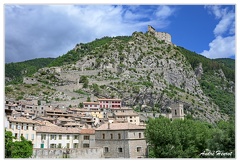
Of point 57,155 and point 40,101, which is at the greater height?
point 40,101

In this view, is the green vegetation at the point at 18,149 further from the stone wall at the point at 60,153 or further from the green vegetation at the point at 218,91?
the green vegetation at the point at 218,91

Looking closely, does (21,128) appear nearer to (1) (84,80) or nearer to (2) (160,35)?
(1) (84,80)

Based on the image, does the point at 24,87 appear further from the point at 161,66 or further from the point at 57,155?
the point at 57,155

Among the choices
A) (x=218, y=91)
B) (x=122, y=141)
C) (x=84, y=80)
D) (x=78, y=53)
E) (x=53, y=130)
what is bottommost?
(x=122, y=141)

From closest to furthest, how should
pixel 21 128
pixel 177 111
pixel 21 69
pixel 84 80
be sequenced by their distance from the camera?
pixel 21 128 < pixel 177 111 < pixel 84 80 < pixel 21 69

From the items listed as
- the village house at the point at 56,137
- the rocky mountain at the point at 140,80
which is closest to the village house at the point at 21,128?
the village house at the point at 56,137

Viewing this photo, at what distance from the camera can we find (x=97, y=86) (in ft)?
245

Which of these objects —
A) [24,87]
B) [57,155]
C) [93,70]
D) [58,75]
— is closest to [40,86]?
[24,87]

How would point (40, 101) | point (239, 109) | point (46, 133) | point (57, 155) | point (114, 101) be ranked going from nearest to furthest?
point (239, 109) → point (57, 155) → point (46, 133) → point (40, 101) → point (114, 101)

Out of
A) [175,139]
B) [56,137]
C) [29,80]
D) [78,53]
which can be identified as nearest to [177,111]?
[56,137]

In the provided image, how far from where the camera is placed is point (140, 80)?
265 ft

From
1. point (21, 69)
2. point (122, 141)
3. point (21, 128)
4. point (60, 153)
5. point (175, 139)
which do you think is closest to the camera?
point (60, 153)

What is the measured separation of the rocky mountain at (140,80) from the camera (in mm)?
70438

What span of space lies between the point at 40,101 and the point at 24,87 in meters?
12.5
